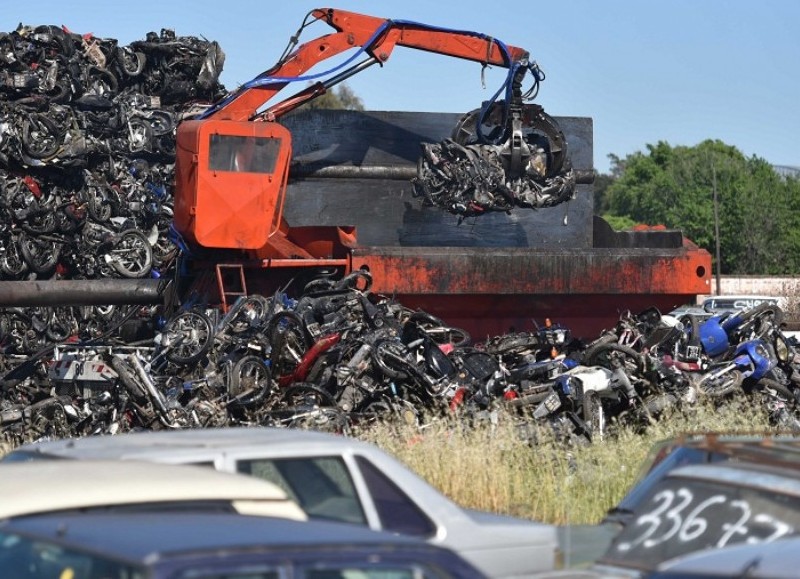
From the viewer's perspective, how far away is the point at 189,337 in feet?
41.0

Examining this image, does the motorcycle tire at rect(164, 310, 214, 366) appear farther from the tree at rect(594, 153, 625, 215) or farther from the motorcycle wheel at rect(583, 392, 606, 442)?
the tree at rect(594, 153, 625, 215)

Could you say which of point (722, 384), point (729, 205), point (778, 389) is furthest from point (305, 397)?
point (729, 205)

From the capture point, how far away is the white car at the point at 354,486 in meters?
4.90

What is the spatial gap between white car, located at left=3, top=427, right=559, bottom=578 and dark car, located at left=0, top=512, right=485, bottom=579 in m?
1.44

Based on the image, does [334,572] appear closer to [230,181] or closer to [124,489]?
[124,489]

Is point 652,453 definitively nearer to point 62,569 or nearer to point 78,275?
point 62,569

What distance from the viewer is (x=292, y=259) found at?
45.7ft

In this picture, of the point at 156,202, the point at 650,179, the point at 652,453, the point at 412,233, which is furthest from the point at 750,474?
the point at 650,179

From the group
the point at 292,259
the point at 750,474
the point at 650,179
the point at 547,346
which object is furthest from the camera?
the point at 650,179

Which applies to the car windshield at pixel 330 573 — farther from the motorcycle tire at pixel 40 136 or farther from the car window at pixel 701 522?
the motorcycle tire at pixel 40 136

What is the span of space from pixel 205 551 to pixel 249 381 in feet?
28.9

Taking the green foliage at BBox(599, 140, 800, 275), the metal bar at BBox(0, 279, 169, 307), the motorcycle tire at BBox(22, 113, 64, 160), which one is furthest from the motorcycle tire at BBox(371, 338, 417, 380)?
the green foliage at BBox(599, 140, 800, 275)

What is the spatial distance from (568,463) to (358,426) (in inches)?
85.5

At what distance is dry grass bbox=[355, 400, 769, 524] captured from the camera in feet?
27.2
